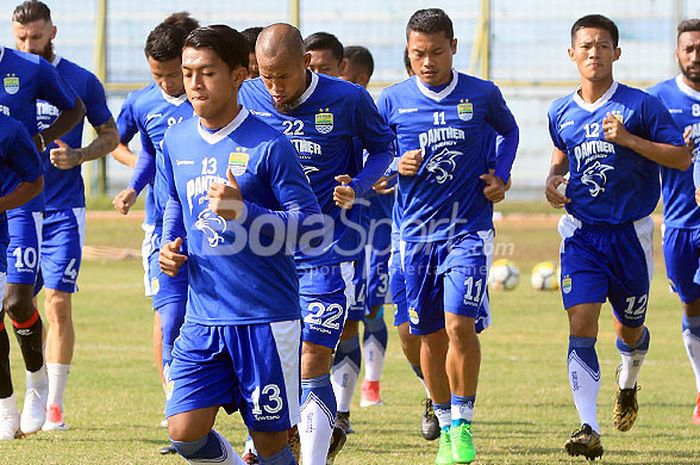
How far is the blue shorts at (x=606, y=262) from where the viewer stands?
338 inches

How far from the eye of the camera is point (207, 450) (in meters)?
5.85

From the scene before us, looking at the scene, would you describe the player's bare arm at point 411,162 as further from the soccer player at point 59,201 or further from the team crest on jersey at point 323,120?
the soccer player at point 59,201

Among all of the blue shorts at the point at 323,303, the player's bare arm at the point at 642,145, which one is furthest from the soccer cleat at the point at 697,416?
the blue shorts at the point at 323,303

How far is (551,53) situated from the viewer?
27266 mm

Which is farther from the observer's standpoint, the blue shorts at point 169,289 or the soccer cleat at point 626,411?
the soccer cleat at point 626,411

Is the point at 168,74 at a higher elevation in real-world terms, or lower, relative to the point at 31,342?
higher

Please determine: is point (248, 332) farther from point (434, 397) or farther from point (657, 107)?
point (657, 107)

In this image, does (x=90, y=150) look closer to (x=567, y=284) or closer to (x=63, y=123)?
(x=63, y=123)

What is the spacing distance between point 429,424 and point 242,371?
3782 millimetres

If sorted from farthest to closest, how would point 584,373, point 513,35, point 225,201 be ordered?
→ point 513,35, point 584,373, point 225,201

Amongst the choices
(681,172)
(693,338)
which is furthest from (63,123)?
(693,338)

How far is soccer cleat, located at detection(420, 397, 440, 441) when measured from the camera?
9.31 metres

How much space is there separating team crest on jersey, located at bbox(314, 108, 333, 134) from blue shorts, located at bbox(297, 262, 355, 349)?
712 mm

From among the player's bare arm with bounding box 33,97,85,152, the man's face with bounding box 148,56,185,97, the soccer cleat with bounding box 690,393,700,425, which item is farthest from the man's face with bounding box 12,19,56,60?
the soccer cleat with bounding box 690,393,700,425
